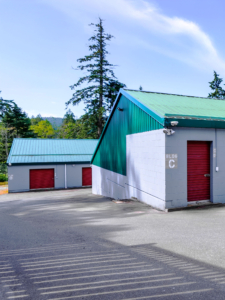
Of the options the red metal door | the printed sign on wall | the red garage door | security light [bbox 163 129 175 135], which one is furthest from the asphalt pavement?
the red garage door

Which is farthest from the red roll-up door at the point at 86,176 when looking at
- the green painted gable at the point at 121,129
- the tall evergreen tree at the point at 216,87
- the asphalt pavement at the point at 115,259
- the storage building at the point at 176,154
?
the tall evergreen tree at the point at 216,87

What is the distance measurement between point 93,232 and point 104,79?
30684 millimetres

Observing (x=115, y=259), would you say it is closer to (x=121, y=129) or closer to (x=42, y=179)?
(x=121, y=129)

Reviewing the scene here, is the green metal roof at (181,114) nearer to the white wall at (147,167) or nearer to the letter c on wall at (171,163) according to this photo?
the white wall at (147,167)

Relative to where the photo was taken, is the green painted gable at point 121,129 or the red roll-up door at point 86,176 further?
the red roll-up door at point 86,176

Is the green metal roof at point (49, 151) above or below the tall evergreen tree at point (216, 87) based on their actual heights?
below

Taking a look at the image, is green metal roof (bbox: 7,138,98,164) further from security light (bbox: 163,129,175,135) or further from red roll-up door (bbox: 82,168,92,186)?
security light (bbox: 163,129,175,135)

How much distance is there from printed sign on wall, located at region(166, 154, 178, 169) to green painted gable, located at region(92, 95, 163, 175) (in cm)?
116

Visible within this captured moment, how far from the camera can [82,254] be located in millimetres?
4539

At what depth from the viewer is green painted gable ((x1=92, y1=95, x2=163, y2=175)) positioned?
33.2 feet

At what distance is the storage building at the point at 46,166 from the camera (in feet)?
81.2

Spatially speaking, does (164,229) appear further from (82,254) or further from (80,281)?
(80,281)

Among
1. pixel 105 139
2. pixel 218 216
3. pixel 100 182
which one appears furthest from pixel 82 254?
pixel 100 182

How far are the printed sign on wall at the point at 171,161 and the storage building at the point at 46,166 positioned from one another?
1921cm
